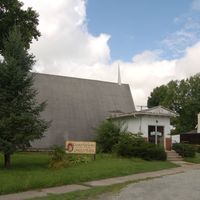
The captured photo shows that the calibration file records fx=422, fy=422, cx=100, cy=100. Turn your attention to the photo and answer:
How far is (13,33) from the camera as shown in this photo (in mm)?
21625

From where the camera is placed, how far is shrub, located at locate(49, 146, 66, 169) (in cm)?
2120

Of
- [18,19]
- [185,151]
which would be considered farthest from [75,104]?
[185,151]

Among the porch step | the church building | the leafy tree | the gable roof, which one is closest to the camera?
the porch step

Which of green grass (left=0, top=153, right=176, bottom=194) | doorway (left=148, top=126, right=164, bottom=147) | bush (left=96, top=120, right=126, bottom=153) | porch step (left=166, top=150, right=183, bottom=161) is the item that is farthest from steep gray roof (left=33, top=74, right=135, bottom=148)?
green grass (left=0, top=153, right=176, bottom=194)

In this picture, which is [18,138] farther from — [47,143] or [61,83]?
[61,83]

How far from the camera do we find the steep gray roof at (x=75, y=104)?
33719mm

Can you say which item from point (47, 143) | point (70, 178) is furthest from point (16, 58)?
point (47, 143)

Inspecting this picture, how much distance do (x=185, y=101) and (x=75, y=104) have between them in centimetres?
4666

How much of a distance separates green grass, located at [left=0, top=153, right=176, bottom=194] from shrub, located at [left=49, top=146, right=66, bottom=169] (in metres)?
0.43

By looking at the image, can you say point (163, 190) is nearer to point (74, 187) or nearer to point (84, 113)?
point (74, 187)

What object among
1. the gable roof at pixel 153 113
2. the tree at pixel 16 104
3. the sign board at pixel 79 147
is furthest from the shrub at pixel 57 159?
the gable roof at pixel 153 113

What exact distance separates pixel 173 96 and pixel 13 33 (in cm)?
6094

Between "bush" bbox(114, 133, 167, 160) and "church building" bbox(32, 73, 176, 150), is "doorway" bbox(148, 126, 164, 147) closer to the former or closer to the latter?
"church building" bbox(32, 73, 176, 150)

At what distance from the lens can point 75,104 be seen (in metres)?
35.8
